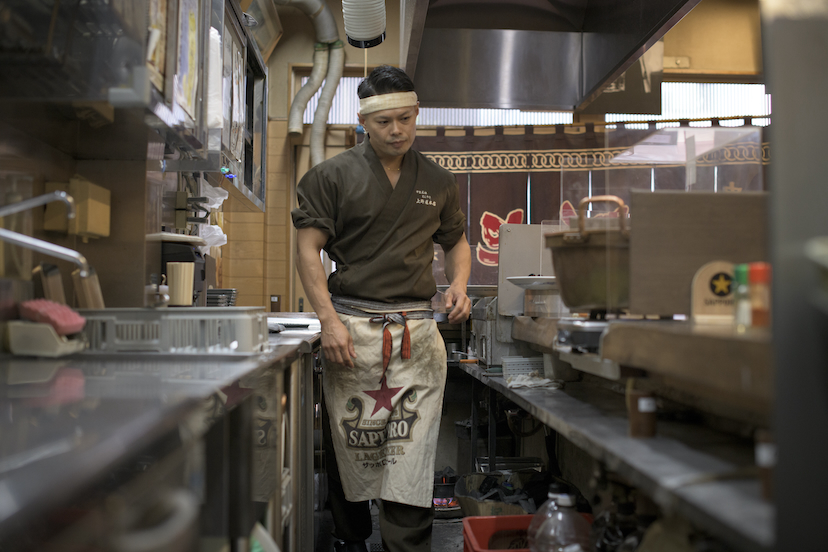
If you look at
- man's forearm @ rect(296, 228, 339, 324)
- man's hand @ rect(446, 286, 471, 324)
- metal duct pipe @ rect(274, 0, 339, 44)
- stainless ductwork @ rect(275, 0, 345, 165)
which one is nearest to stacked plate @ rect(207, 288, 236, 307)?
man's forearm @ rect(296, 228, 339, 324)

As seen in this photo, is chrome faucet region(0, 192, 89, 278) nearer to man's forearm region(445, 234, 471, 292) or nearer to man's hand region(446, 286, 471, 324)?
man's hand region(446, 286, 471, 324)

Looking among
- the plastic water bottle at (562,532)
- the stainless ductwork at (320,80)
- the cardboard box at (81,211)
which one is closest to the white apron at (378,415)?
the plastic water bottle at (562,532)

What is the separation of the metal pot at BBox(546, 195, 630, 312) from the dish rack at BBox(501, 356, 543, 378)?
1.11 meters

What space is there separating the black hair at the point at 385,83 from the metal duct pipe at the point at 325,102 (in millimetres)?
3738

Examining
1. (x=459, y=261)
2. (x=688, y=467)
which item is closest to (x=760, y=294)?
A: (x=688, y=467)

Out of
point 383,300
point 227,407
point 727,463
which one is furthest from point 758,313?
point 383,300

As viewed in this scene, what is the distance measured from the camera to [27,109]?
5.28ft

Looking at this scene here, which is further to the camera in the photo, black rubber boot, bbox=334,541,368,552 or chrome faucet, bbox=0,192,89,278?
black rubber boot, bbox=334,541,368,552

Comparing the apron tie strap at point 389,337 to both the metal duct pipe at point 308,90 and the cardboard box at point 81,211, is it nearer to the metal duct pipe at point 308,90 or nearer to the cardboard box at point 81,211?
the cardboard box at point 81,211

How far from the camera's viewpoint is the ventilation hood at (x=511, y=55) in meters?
3.18

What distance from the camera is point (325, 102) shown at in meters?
5.84

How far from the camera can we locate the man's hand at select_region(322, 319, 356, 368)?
2.02 m

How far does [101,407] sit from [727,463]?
0.93 meters

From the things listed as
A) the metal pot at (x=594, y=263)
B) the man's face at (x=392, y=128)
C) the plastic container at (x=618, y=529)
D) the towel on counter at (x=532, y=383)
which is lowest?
the plastic container at (x=618, y=529)
